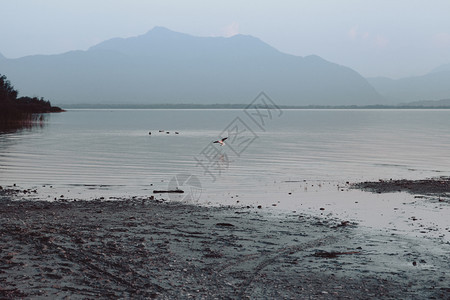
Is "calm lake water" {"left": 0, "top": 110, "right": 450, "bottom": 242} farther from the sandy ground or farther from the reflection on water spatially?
the reflection on water

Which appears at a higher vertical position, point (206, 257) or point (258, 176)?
point (206, 257)

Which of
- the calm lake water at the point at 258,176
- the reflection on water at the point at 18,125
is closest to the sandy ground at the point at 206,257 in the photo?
the calm lake water at the point at 258,176

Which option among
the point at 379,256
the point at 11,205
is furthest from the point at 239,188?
the point at 379,256

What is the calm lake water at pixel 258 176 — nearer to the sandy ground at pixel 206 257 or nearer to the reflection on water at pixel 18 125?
the sandy ground at pixel 206 257

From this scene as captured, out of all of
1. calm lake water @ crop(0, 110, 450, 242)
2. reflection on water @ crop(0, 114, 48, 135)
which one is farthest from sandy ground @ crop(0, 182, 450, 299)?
reflection on water @ crop(0, 114, 48, 135)

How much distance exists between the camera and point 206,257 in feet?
42.1

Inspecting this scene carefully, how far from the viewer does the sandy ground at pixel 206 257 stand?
34.2 ft

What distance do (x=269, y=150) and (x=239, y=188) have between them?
1042 inches

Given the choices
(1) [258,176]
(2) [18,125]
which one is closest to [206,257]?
(1) [258,176]

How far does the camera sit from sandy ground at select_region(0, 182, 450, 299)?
1041cm

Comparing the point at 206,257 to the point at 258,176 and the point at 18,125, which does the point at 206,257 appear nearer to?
the point at 258,176

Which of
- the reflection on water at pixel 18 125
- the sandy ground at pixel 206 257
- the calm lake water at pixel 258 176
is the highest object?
the reflection on water at pixel 18 125

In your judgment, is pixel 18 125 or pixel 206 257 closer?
pixel 206 257

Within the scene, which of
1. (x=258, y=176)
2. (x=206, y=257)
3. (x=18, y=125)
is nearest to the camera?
(x=206, y=257)
